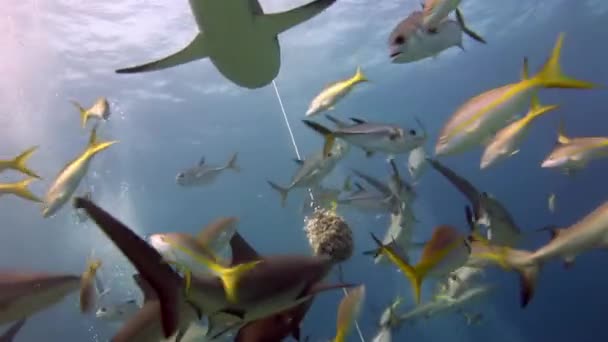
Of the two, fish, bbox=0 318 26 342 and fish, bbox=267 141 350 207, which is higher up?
fish, bbox=0 318 26 342

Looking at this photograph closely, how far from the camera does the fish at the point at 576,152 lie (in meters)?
4.42

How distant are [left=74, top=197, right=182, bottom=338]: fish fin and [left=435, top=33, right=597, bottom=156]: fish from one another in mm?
2385

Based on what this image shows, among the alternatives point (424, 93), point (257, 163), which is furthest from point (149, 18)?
point (257, 163)

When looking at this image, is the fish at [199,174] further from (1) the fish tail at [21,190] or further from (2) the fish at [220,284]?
(2) the fish at [220,284]

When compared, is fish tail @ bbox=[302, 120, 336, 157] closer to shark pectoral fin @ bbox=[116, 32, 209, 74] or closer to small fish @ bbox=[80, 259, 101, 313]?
shark pectoral fin @ bbox=[116, 32, 209, 74]

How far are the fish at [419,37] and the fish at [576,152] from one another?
5.04 ft

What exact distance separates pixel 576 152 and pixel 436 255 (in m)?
3.05

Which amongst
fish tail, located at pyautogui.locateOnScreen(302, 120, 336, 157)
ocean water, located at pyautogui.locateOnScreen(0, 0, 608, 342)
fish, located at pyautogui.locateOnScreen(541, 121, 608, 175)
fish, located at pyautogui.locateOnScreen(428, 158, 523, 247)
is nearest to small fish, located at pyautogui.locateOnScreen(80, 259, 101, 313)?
ocean water, located at pyautogui.locateOnScreen(0, 0, 608, 342)


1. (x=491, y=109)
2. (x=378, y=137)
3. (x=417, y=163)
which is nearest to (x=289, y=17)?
(x=378, y=137)

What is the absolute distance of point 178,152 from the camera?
4262cm

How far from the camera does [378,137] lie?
433 centimetres

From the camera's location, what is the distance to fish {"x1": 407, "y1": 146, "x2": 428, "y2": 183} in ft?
21.6

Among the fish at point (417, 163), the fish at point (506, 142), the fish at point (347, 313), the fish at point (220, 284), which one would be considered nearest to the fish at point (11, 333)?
the fish at point (220, 284)

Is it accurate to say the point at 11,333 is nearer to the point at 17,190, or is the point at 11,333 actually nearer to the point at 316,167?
the point at 17,190
